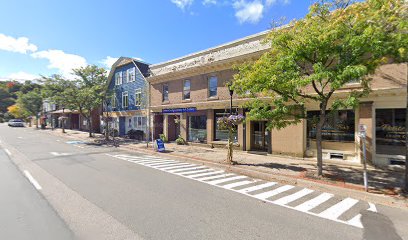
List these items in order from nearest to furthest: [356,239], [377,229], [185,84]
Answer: [356,239], [377,229], [185,84]

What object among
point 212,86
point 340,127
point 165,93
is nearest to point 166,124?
point 165,93

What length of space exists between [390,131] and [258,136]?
7234 mm

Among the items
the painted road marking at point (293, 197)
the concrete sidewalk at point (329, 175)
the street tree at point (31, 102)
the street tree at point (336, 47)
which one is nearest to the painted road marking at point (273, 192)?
the painted road marking at point (293, 197)

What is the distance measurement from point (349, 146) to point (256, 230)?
9.46 metres

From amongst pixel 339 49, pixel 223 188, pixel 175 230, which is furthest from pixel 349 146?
pixel 175 230

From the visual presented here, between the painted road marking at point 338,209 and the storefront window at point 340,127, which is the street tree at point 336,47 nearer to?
the painted road marking at point 338,209

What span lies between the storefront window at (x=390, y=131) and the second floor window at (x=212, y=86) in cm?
1023

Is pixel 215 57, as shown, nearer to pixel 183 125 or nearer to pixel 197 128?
pixel 197 128

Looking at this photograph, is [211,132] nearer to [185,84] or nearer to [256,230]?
[185,84]

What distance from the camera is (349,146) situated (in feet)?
37.9

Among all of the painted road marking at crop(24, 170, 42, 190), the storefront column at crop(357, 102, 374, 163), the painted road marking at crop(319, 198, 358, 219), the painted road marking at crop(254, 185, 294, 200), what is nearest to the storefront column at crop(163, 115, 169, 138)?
the painted road marking at crop(24, 170, 42, 190)

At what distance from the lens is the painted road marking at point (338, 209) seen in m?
5.61

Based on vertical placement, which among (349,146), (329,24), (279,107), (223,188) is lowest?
(223,188)

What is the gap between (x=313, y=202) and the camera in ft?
21.4
